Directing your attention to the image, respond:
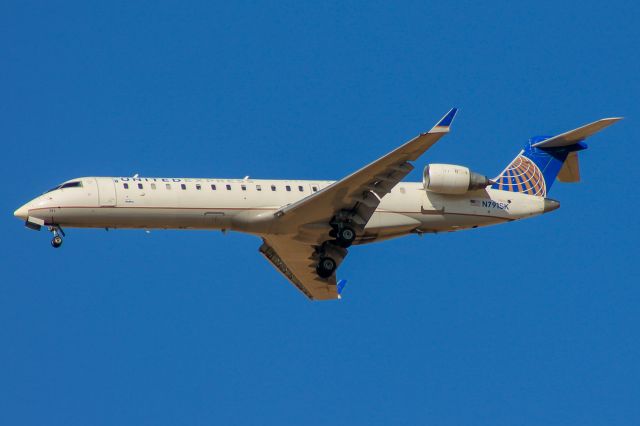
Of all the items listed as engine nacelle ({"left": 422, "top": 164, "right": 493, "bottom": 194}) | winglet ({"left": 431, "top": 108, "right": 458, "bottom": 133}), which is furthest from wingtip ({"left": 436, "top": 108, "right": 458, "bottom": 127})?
engine nacelle ({"left": 422, "top": 164, "right": 493, "bottom": 194})

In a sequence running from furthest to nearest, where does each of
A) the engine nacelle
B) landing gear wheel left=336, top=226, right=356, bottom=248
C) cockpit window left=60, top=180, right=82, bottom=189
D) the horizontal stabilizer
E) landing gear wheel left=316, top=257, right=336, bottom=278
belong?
the horizontal stabilizer, landing gear wheel left=316, top=257, right=336, bottom=278, the engine nacelle, landing gear wheel left=336, top=226, right=356, bottom=248, cockpit window left=60, top=180, right=82, bottom=189

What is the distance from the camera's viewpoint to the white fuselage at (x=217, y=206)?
29.9m

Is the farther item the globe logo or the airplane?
the globe logo

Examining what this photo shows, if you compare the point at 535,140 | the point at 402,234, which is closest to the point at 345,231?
the point at 402,234

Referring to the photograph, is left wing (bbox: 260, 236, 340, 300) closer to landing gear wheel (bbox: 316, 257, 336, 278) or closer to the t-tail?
landing gear wheel (bbox: 316, 257, 336, 278)

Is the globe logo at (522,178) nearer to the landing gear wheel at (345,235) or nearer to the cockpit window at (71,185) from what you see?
the landing gear wheel at (345,235)

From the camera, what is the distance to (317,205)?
30.2 metres

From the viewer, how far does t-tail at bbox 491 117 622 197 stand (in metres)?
33.3

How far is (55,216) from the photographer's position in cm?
2977

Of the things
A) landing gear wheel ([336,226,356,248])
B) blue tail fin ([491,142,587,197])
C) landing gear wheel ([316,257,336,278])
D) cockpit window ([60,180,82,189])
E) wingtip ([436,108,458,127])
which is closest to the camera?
wingtip ([436,108,458,127])

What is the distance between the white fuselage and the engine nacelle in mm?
321

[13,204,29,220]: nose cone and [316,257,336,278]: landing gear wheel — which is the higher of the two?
[13,204,29,220]: nose cone

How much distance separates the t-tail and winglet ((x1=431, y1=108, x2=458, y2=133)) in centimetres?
577

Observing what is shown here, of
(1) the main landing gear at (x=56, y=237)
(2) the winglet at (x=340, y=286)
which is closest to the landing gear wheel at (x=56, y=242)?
(1) the main landing gear at (x=56, y=237)
